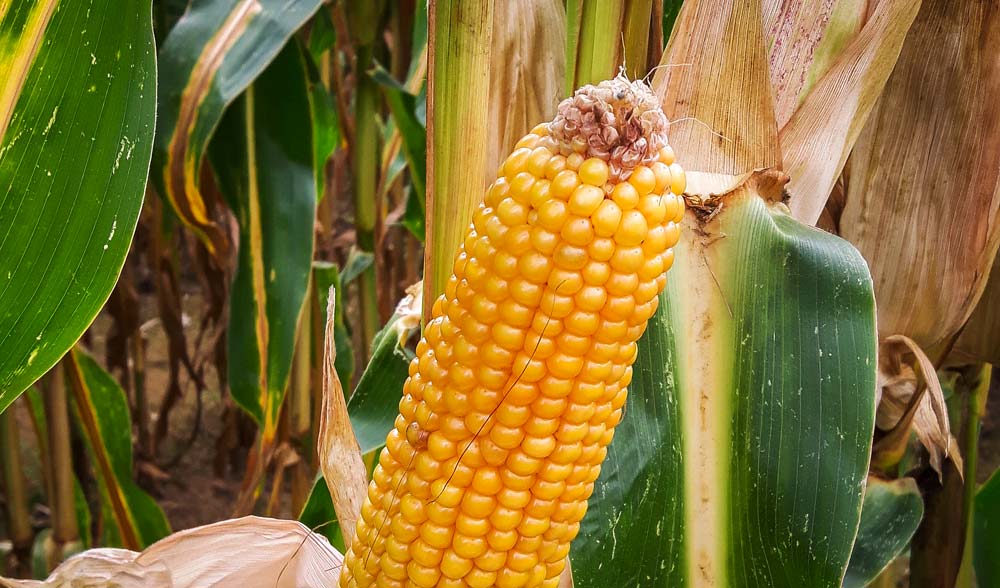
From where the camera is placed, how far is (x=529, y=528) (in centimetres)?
59

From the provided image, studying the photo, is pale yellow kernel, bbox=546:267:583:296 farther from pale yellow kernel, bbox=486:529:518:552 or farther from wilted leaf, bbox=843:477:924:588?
wilted leaf, bbox=843:477:924:588

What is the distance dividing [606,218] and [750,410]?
33 centimetres

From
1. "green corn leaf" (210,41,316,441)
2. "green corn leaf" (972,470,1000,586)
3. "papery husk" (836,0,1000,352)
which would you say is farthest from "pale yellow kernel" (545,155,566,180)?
"green corn leaf" (210,41,316,441)

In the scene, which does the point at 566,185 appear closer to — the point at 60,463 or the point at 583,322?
the point at 583,322

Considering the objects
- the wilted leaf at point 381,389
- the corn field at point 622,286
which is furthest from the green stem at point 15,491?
the wilted leaf at point 381,389

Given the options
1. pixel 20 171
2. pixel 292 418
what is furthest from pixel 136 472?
pixel 20 171

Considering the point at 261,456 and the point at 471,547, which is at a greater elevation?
the point at 471,547

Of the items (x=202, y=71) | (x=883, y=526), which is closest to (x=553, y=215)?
(x=883, y=526)

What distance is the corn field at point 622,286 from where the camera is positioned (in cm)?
54

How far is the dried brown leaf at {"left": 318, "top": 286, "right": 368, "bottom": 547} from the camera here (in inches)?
29.5

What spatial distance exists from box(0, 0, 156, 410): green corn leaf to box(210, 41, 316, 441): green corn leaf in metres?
0.87

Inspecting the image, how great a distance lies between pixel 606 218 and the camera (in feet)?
1.67

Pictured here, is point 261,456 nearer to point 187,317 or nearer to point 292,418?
point 292,418

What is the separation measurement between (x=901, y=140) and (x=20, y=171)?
1010 mm
